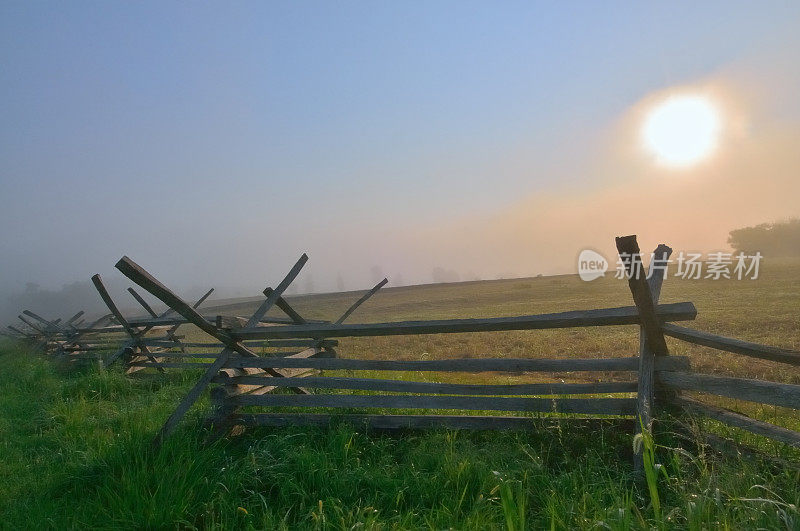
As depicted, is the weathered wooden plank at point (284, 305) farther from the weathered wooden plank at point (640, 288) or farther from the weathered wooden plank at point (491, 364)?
the weathered wooden plank at point (640, 288)

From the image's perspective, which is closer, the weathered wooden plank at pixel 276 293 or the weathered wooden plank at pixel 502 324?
the weathered wooden plank at pixel 502 324

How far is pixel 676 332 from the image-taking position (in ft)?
12.3

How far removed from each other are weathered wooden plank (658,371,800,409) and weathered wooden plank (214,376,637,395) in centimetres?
46

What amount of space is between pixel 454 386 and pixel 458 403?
0.94 ft

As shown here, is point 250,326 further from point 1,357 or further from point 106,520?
point 1,357

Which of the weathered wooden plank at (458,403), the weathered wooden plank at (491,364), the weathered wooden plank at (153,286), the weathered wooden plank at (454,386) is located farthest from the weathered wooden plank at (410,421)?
the weathered wooden plank at (153,286)

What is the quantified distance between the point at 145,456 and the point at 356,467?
1.71 metres

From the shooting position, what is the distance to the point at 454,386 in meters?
4.56

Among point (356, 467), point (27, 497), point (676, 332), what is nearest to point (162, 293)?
point (27, 497)

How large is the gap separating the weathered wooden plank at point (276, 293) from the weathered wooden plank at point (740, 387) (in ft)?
12.9

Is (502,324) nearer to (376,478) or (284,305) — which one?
(376,478)

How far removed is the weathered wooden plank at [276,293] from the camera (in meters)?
5.26

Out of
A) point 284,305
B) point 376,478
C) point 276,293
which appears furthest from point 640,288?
point 284,305

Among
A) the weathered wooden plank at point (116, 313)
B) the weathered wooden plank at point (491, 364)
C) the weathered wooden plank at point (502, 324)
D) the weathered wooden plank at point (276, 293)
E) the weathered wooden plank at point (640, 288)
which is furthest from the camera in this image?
the weathered wooden plank at point (116, 313)
